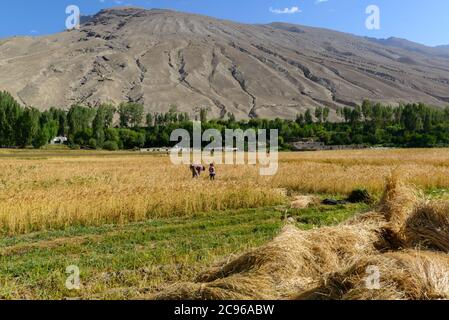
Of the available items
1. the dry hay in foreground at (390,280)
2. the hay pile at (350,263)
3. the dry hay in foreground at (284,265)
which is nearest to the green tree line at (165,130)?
the hay pile at (350,263)

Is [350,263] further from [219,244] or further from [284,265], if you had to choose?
[219,244]

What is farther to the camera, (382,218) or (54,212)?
(54,212)

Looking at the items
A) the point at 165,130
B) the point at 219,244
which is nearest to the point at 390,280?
the point at 219,244

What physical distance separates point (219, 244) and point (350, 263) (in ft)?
20.5

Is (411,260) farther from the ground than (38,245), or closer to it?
farther from the ground

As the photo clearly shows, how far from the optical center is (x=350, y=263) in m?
7.89

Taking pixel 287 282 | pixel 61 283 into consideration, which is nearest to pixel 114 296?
pixel 61 283

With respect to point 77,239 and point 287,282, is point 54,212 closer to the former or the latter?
point 77,239

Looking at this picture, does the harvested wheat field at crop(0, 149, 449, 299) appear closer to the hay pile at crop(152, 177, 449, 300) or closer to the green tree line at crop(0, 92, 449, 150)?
the hay pile at crop(152, 177, 449, 300)

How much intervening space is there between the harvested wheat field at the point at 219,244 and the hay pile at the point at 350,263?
0.07 ft

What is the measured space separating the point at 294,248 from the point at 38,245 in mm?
9036

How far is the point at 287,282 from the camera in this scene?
7801 mm

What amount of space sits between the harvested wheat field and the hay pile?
0.02 metres

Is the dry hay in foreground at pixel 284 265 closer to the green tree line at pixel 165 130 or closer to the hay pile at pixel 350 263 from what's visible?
the hay pile at pixel 350 263
